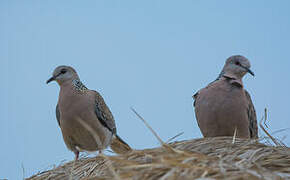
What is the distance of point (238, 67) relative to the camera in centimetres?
590

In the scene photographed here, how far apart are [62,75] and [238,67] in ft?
7.74

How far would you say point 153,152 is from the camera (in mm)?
2914

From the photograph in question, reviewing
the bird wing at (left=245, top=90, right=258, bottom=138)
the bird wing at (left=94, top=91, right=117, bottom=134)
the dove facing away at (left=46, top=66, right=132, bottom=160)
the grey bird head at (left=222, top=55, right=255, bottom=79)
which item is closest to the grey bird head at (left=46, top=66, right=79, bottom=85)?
the dove facing away at (left=46, top=66, right=132, bottom=160)

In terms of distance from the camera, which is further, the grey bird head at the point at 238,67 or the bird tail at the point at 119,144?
the bird tail at the point at 119,144

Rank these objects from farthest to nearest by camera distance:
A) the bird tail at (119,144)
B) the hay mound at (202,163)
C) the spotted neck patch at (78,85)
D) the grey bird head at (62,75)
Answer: the bird tail at (119,144) < the grey bird head at (62,75) < the spotted neck patch at (78,85) < the hay mound at (202,163)

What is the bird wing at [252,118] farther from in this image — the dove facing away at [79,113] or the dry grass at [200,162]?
the dry grass at [200,162]

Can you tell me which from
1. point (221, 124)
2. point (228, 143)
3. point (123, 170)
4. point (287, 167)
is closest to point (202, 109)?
point (221, 124)

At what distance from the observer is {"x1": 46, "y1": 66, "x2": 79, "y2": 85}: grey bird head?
652 cm

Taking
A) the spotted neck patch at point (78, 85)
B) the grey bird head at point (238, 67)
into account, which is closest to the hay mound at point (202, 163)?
the grey bird head at point (238, 67)

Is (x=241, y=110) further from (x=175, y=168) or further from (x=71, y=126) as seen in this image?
(x=175, y=168)

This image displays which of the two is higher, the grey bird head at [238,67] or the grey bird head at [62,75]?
the grey bird head at [62,75]

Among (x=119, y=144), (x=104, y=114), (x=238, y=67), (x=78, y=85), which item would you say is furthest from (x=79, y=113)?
(x=238, y=67)

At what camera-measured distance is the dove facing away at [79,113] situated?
6.17m

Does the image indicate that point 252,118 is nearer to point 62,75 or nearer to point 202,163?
point 62,75
